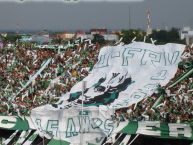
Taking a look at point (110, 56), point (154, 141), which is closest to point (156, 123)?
point (154, 141)

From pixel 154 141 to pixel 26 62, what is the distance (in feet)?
18.3

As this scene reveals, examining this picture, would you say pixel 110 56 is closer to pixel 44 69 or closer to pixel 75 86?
pixel 75 86

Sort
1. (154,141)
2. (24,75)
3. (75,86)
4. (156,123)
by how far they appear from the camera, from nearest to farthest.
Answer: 1. (156,123)
2. (154,141)
3. (75,86)
4. (24,75)

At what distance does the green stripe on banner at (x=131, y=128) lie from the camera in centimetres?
1281

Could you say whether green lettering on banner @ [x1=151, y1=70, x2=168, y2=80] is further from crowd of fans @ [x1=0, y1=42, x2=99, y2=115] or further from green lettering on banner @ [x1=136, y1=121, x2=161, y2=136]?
crowd of fans @ [x1=0, y1=42, x2=99, y2=115]

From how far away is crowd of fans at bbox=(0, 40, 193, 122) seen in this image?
13062 mm

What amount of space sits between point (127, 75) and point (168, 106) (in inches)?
71.8

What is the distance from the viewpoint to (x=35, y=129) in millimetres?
13977

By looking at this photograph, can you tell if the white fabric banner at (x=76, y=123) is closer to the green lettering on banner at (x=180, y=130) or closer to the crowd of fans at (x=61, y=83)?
the crowd of fans at (x=61, y=83)

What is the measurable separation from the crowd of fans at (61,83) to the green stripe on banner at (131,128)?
8.8 inches

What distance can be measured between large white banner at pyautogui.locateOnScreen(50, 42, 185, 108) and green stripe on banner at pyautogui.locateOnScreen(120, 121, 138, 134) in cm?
59

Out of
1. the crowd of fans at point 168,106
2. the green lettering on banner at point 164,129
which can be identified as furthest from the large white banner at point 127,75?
the green lettering on banner at point 164,129

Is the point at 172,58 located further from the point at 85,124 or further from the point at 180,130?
the point at 85,124

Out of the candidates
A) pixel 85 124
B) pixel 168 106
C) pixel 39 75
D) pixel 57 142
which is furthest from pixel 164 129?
pixel 39 75
